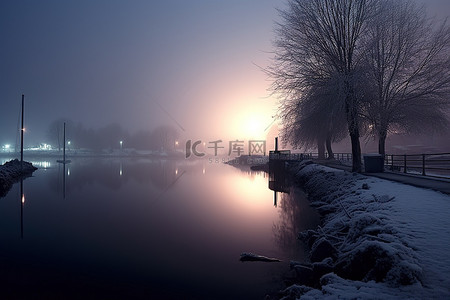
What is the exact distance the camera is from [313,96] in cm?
1703

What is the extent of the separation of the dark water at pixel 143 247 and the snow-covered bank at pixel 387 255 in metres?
1.27

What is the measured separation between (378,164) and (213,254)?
15.1 m

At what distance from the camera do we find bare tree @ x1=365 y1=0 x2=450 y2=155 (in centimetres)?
2098

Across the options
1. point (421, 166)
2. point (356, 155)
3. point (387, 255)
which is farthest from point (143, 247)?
point (421, 166)

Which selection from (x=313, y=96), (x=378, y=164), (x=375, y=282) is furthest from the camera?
(x=378, y=164)

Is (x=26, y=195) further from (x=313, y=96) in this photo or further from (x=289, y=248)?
(x=313, y=96)

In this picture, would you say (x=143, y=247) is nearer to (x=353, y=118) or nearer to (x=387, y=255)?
(x=387, y=255)

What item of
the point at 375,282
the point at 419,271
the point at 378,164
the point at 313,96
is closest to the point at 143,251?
the point at 375,282

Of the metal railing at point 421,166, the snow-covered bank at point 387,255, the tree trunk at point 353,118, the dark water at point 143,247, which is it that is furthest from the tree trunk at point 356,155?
the snow-covered bank at point 387,255

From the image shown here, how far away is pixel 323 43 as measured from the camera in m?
17.6

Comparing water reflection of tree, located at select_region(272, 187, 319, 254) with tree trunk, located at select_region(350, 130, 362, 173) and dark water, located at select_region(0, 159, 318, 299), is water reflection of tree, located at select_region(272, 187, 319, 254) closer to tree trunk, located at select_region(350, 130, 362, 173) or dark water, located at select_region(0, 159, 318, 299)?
dark water, located at select_region(0, 159, 318, 299)

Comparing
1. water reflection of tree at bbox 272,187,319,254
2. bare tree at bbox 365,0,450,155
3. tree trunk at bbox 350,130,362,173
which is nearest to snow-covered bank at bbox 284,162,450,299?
water reflection of tree at bbox 272,187,319,254

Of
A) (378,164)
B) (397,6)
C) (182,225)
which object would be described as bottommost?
(182,225)

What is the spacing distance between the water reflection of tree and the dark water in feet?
0.15
